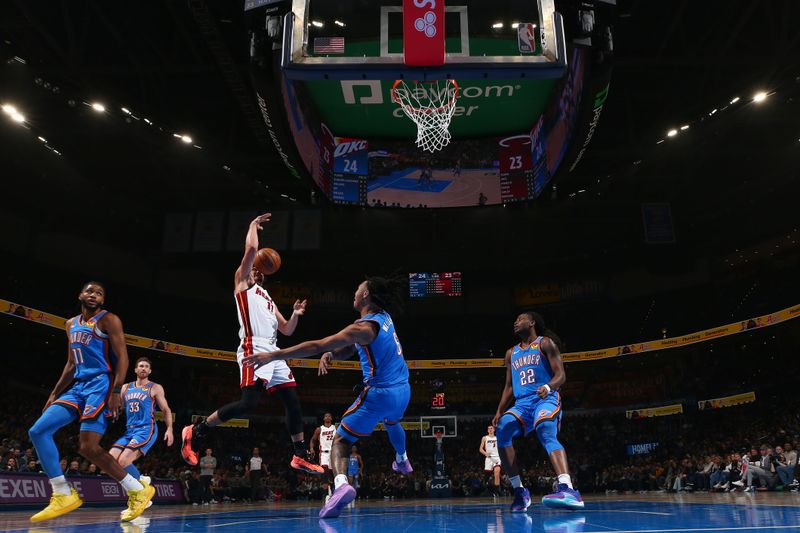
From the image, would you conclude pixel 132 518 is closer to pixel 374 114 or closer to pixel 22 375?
pixel 374 114

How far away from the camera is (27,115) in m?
16.9

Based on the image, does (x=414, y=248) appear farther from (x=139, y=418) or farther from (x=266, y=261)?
(x=266, y=261)

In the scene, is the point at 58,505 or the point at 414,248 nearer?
the point at 58,505

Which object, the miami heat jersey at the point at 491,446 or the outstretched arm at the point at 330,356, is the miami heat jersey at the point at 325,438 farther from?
the outstretched arm at the point at 330,356

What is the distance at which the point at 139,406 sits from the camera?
851 cm

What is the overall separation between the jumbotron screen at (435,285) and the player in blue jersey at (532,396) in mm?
18972

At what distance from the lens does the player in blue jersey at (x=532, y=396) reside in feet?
20.1

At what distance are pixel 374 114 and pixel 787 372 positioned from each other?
68.8ft

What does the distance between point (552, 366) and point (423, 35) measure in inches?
151

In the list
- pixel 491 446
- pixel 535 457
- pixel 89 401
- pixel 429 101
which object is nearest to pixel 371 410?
pixel 89 401

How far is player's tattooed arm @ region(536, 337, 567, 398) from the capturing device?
6.00 metres

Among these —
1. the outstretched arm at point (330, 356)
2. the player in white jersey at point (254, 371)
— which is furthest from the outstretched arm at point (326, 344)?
the player in white jersey at point (254, 371)

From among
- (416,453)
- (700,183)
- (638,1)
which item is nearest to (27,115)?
(638,1)

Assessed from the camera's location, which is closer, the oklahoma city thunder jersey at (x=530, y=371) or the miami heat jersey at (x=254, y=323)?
the miami heat jersey at (x=254, y=323)
